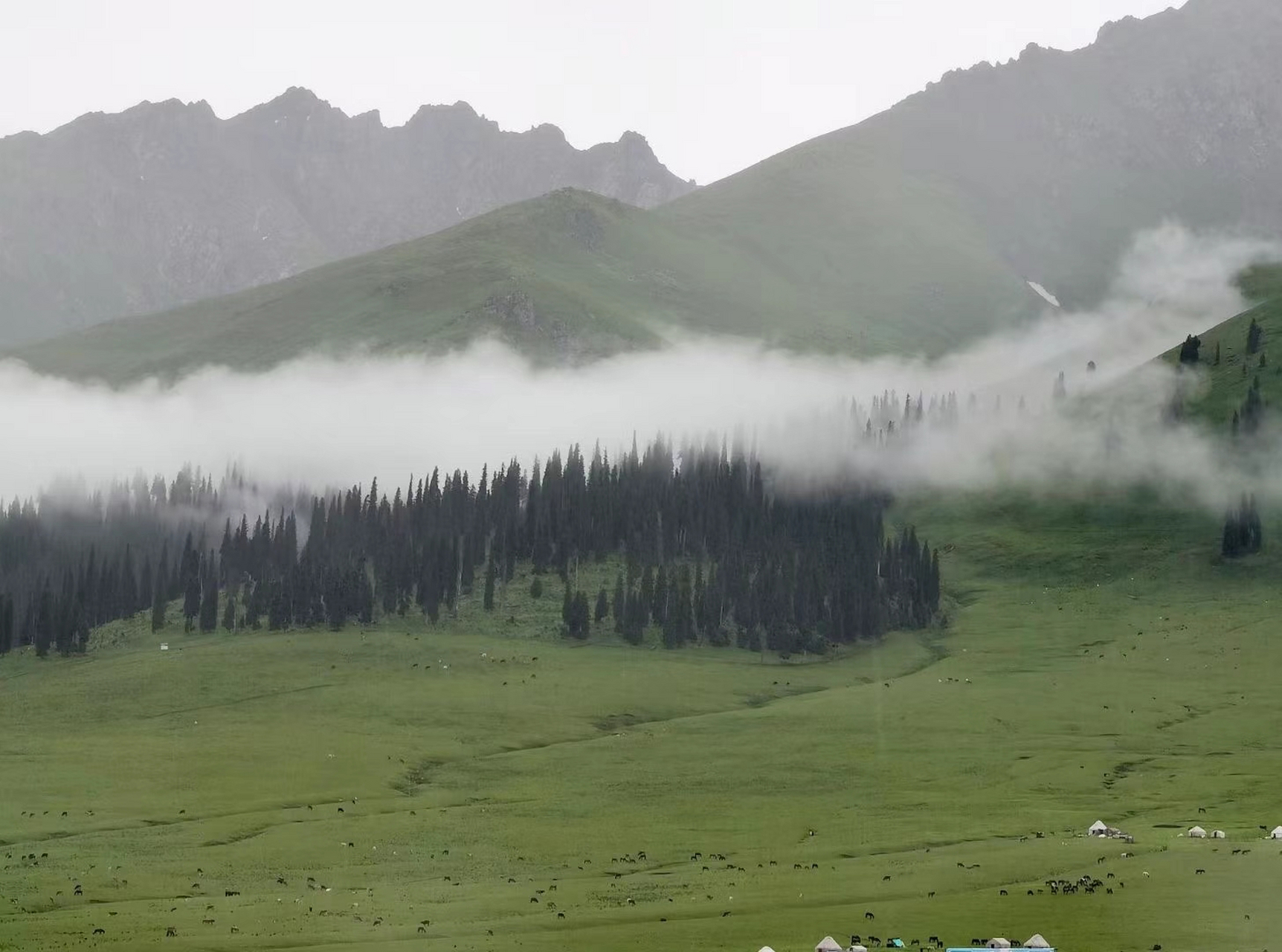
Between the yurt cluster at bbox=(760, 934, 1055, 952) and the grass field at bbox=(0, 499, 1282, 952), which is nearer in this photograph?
the yurt cluster at bbox=(760, 934, 1055, 952)

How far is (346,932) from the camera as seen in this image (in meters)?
89.8

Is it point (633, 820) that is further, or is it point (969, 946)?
point (633, 820)

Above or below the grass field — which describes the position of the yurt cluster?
above

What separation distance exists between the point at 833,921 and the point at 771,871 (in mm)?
18572

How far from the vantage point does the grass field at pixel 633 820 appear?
9031 cm

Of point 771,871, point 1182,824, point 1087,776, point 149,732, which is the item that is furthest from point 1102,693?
point 149,732

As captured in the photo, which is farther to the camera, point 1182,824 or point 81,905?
point 1182,824

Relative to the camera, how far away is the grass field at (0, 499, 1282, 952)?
90.3 metres

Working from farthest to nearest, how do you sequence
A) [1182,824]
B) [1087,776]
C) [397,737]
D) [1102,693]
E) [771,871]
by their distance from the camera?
1. [1102,693]
2. [397,737]
3. [1087,776]
4. [1182,824]
5. [771,871]

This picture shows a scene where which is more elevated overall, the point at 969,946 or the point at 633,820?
the point at 969,946

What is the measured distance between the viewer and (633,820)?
445 ft

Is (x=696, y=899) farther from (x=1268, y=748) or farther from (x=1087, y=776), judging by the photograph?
(x=1268, y=748)

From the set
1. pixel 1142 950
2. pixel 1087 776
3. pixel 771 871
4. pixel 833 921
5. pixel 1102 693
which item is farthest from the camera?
pixel 1102 693

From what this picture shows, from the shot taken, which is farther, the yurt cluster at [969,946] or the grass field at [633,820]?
the grass field at [633,820]
